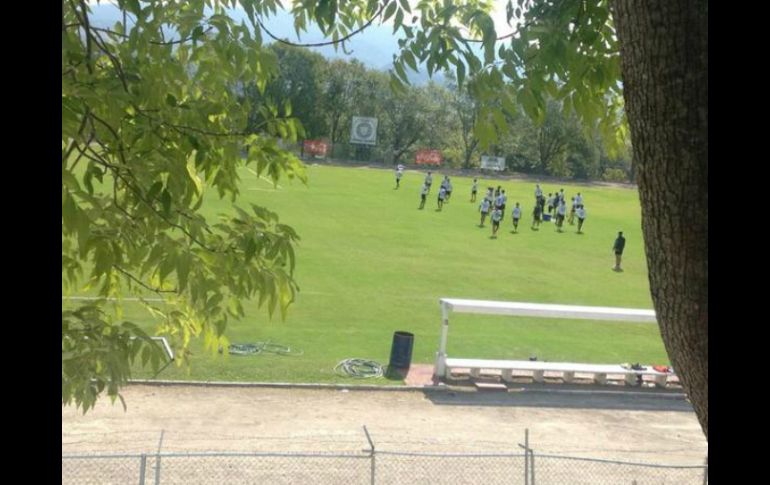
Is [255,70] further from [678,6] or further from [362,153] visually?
[362,153]

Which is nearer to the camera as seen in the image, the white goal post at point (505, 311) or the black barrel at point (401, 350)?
the white goal post at point (505, 311)

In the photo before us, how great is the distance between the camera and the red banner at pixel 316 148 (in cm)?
7169

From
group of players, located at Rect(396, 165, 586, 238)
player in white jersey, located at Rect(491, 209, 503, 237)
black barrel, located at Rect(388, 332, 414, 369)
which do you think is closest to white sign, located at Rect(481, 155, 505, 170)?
group of players, located at Rect(396, 165, 586, 238)

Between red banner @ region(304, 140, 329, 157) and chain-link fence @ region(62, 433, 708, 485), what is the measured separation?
60702 millimetres

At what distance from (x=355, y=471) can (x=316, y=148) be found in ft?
203

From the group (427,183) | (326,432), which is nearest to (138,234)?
(326,432)

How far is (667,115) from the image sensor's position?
1906 mm

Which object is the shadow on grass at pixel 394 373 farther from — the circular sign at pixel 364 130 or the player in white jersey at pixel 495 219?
the circular sign at pixel 364 130

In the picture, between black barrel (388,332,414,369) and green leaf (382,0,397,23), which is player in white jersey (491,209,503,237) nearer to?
black barrel (388,332,414,369)

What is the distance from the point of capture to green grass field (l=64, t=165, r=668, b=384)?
60.5 feet

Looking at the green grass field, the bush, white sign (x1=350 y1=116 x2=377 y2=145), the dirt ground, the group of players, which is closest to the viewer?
the dirt ground

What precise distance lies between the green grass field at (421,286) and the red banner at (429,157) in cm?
2847

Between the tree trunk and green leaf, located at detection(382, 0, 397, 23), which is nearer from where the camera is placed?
the tree trunk

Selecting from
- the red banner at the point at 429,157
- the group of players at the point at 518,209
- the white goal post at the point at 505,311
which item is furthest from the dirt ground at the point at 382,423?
the red banner at the point at 429,157
